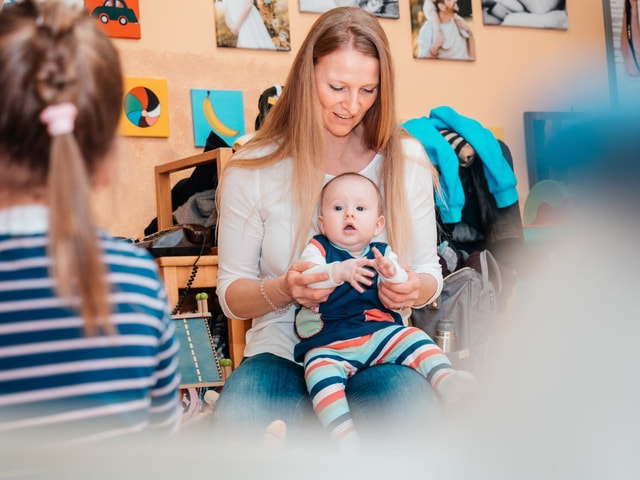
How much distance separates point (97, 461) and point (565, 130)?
A: 0.36 m

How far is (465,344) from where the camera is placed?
7.42 ft

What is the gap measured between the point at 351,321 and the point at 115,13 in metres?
1.87

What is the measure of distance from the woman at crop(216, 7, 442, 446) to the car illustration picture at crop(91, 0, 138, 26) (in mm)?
1433

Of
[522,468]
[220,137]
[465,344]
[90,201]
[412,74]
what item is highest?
[412,74]

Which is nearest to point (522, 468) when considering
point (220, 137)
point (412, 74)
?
point (220, 137)

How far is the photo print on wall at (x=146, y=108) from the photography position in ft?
9.30

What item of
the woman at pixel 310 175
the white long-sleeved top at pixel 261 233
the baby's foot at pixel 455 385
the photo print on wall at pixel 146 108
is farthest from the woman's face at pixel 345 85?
the photo print on wall at pixel 146 108

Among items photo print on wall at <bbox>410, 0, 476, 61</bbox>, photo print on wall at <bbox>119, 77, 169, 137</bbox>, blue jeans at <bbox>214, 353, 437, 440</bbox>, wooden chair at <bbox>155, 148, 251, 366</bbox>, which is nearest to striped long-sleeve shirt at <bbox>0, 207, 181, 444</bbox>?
blue jeans at <bbox>214, 353, 437, 440</bbox>

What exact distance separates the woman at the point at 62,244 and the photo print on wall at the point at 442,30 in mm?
2789

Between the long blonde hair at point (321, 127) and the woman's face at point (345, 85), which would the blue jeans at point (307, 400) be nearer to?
the long blonde hair at point (321, 127)

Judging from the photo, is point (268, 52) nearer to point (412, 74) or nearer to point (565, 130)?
point (412, 74)

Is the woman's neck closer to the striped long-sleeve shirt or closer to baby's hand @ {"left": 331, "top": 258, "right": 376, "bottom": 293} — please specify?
baby's hand @ {"left": 331, "top": 258, "right": 376, "bottom": 293}

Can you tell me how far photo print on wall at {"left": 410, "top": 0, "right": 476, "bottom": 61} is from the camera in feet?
10.9

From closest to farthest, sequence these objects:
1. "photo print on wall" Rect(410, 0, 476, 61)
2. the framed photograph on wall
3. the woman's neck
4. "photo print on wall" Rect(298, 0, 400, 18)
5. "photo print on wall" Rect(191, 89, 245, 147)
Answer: the woman's neck < "photo print on wall" Rect(191, 89, 245, 147) < "photo print on wall" Rect(298, 0, 400, 18) < "photo print on wall" Rect(410, 0, 476, 61) < the framed photograph on wall
